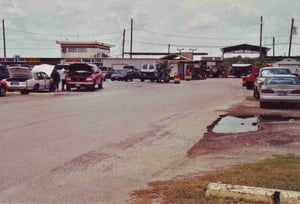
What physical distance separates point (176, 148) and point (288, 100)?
10838 mm

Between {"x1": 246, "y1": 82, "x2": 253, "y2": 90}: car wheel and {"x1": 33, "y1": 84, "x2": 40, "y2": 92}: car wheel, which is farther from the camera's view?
{"x1": 246, "y1": 82, "x2": 253, "y2": 90}: car wheel

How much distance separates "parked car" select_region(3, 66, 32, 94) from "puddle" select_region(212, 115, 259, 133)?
1563 cm

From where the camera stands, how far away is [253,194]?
5.96 m

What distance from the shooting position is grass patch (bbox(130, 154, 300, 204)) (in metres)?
6.09

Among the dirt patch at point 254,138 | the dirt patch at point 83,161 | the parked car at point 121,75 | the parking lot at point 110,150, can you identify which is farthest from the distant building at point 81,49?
the dirt patch at point 83,161

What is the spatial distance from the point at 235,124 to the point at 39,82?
18.2 meters

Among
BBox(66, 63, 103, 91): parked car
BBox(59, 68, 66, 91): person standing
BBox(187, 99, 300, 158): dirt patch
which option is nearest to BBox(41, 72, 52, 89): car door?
BBox(66, 63, 103, 91): parked car

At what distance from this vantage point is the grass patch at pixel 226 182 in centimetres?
609

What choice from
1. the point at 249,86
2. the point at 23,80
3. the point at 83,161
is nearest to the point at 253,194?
the point at 83,161

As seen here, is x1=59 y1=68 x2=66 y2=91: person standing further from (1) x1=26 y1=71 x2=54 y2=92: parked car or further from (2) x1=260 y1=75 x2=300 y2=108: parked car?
(2) x1=260 y1=75 x2=300 y2=108: parked car

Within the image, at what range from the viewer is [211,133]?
12633 mm

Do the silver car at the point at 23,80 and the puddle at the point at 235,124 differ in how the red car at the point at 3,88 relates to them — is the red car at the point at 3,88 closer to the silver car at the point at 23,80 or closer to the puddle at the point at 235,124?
the silver car at the point at 23,80

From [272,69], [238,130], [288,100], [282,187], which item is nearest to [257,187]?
[282,187]

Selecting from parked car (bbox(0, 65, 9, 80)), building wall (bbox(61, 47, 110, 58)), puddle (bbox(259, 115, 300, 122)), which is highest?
building wall (bbox(61, 47, 110, 58))
